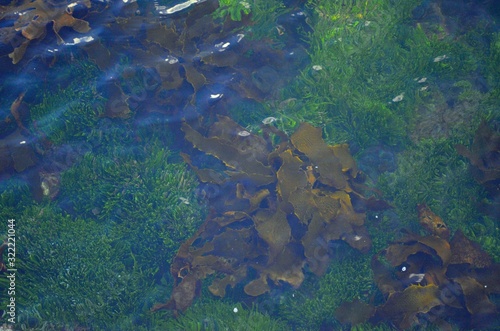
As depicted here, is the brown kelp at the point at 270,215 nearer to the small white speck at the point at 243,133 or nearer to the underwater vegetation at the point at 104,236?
the small white speck at the point at 243,133

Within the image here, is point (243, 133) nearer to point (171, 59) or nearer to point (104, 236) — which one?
point (171, 59)

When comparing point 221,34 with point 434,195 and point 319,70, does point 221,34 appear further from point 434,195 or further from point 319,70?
point 434,195

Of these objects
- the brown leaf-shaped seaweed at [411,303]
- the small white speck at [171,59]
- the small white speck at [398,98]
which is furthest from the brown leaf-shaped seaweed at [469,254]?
the small white speck at [171,59]

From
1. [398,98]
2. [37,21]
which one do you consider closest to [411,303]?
[398,98]

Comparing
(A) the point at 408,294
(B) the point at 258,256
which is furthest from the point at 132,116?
(A) the point at 408,294

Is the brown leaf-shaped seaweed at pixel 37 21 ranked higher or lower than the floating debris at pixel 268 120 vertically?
higher

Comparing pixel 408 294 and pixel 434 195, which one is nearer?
pixel 408 294

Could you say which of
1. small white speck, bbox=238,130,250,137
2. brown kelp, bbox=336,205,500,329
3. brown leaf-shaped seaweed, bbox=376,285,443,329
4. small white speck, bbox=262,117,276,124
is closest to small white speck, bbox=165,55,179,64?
small white speck, bbox=238,130,250,137
